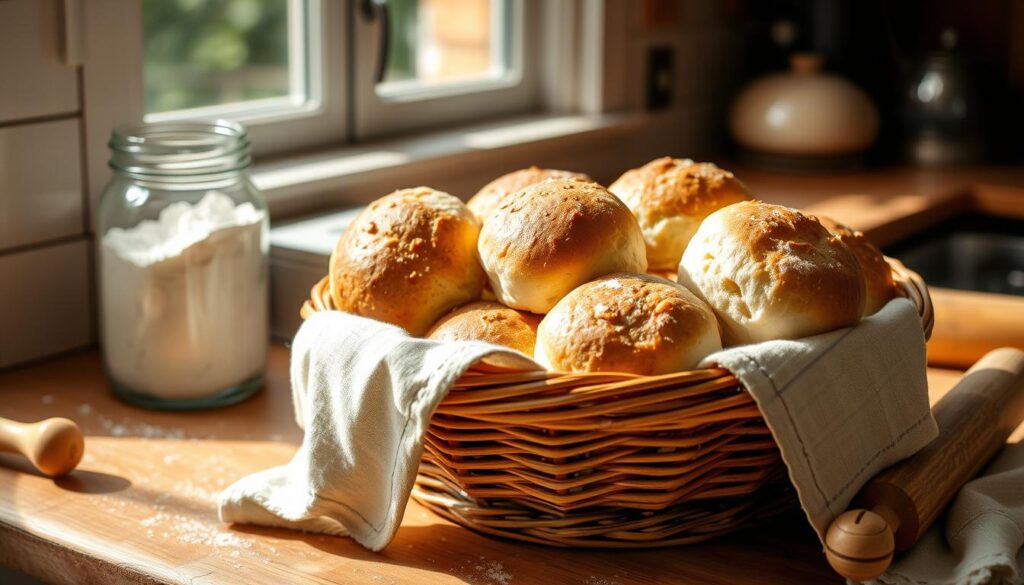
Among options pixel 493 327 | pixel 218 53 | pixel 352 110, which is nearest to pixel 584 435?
pixel 493 327

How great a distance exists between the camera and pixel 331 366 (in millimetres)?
933

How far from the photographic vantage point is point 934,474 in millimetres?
925

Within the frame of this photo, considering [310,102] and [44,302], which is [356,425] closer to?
[44,302]

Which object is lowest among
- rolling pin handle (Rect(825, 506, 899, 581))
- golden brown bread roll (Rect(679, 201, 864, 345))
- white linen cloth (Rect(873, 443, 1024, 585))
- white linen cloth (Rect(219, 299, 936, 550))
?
white linen cloth (Rect(873, 443, 1024, 585))

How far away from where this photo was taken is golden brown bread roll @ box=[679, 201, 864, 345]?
2.95ft

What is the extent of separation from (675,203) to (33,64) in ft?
2.21

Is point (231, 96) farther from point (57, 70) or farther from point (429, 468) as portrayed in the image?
point (429, 468)

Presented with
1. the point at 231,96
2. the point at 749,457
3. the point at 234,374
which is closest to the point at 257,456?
the point at 234,374

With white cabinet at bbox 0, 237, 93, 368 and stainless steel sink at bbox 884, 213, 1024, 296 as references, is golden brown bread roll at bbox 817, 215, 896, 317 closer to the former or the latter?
white cabinet at bbox 0, 237, 93, 368

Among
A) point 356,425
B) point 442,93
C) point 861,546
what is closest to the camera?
point 861,546

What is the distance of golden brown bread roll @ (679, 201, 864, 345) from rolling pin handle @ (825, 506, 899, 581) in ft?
0.47

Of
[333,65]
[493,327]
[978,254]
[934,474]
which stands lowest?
[978,254]

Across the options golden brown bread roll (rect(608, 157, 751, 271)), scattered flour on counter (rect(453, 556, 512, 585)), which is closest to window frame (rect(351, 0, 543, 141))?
golden brown bread roll (rect(608, 157, 751, 271))

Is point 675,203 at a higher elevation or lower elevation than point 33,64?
lower
